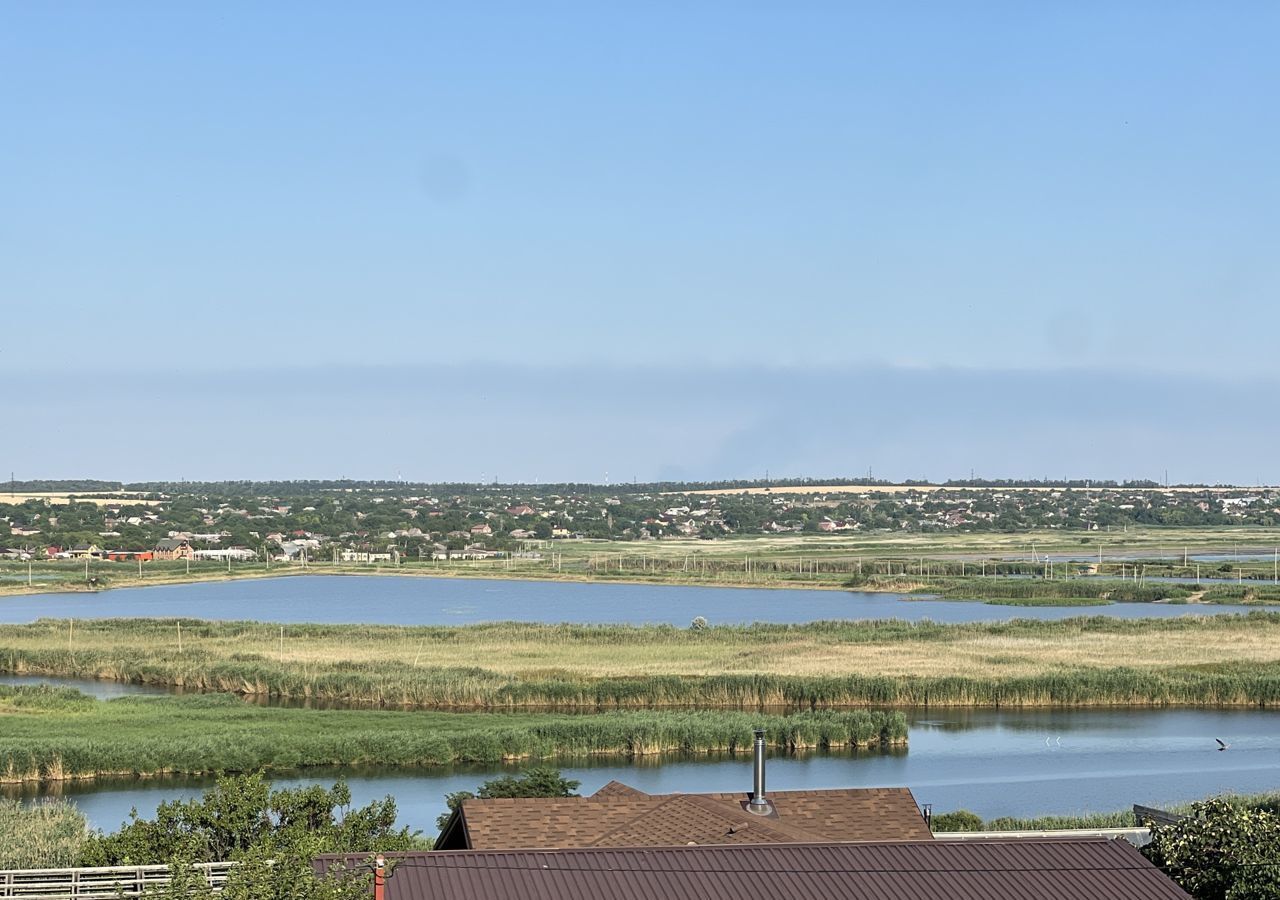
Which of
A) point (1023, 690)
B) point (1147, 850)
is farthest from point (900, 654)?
point (1147, 850)

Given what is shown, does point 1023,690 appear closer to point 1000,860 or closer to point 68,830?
point 68,830

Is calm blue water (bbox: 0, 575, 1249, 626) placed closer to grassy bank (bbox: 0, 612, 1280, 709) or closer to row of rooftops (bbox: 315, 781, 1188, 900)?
grassy bank (bbox: 0, 612, 1280, 709)

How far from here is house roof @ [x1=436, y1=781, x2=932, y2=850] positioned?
1755cm

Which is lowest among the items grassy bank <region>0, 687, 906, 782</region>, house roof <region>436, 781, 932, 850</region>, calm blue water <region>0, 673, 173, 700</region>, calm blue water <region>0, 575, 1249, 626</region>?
calm blue water <region>0, 575, 1249, 626</region>

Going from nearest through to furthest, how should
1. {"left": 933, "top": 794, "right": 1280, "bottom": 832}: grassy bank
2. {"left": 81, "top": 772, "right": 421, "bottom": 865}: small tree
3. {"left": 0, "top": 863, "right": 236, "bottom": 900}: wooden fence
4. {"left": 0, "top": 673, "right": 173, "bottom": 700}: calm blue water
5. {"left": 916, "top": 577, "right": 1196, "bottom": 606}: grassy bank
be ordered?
{"left": 0, "top": 863, "right": 236, "bottom": 900}: wooden fence, {"left": 81, "top": 772, "right": 421, "bottom": 865}: small tree, {"left": 933, "top": 794, "right": 1280, "bottom": 832}: grassy bank, {"left": 0, "top": 673, "right": 173, "bottom": 700}: calm blue water, {"left": 916, "top": 577, "right": 1196, "bottom": 606}: grassy bank

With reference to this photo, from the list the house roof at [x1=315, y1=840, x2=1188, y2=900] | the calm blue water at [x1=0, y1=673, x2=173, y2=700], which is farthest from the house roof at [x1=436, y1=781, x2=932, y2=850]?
the calm blue water at [x1=0, y1=673, x2=173, y2=700]

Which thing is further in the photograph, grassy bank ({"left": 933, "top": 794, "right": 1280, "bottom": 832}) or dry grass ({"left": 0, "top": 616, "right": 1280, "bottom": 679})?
dry grass ({"left": 0, "top": 616, "right": 1280, "bottom": 679})

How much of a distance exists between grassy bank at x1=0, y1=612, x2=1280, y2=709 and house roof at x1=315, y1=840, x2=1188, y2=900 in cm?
3184


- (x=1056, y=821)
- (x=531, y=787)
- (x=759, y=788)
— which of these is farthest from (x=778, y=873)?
(x=1056, y=821)

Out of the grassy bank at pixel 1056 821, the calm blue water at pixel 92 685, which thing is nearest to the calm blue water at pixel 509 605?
the calm blue water at pixel 92 685

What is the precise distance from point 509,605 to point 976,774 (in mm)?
65484

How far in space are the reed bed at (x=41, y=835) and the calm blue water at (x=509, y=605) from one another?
2063 inches

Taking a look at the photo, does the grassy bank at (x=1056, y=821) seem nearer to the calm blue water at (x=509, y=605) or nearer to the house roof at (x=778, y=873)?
the house roof at (x=778, y=873)

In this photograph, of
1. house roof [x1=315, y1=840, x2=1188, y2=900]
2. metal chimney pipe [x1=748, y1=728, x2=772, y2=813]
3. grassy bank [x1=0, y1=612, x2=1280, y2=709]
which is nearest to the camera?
house roof [x1=315, y1=840, x2=1188, y2=900]
